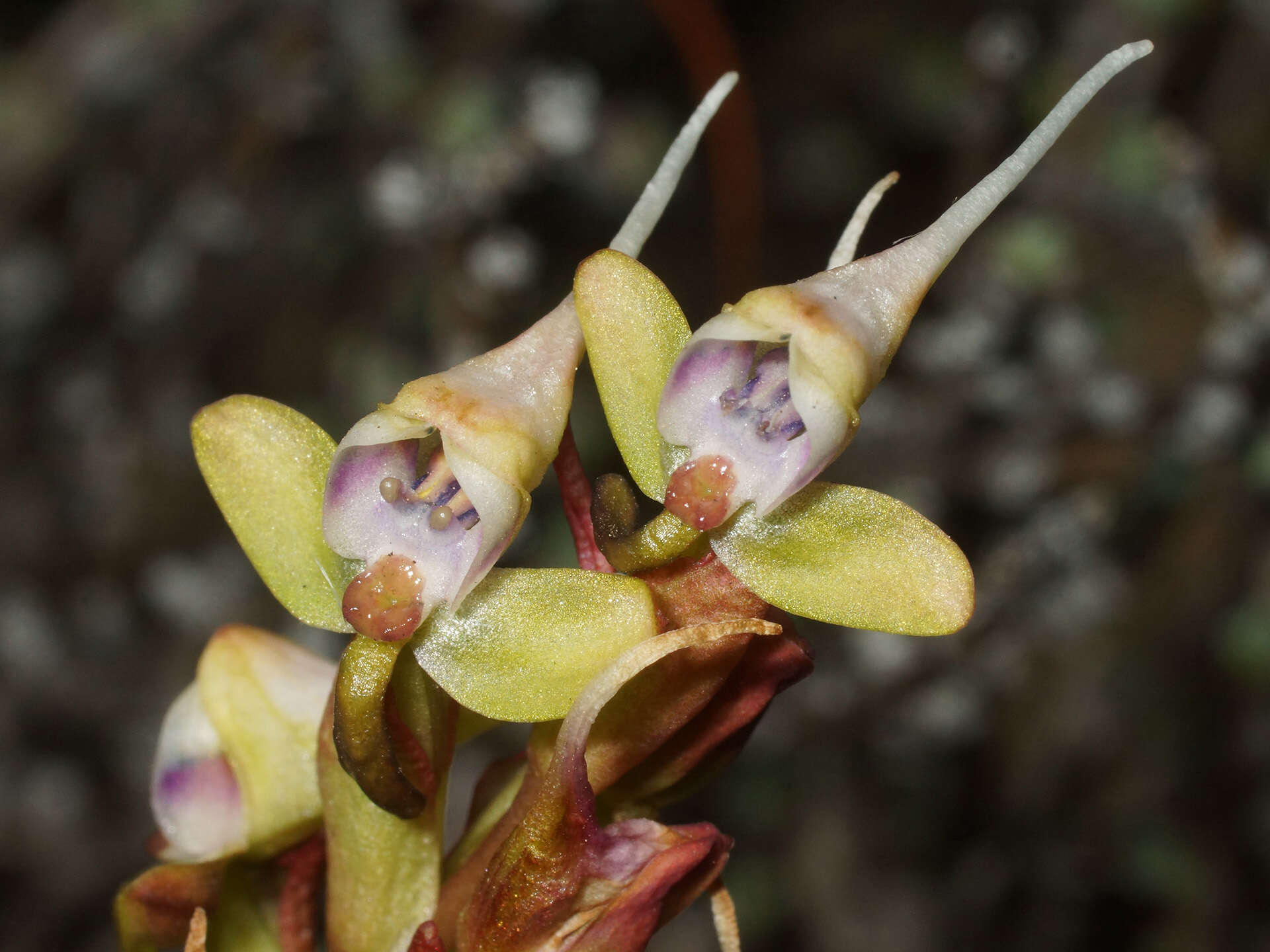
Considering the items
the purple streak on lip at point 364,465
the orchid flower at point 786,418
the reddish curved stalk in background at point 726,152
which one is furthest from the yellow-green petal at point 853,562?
the reddish curved stalk in background at point 726,152

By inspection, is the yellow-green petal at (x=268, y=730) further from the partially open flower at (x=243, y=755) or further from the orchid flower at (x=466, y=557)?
the orchid flower at (x=466, y=557)

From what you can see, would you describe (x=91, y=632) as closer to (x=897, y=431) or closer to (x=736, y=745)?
(x=897, y=431)

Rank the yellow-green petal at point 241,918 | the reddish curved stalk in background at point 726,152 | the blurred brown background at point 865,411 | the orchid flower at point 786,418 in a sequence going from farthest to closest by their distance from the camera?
the reddish curved stalk in background at point 726,152 → the blurred brown background at point 865,411 → the yellow-green petal at point 241,918 → the orchid flower at point 786,418

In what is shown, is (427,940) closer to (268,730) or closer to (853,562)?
(268,730)

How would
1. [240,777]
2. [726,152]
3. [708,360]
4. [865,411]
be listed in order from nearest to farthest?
[708,360] → [240,777] → [865,411] → [726,152]

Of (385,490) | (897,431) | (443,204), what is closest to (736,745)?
(385,490)

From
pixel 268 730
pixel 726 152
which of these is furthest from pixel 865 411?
pixel 268 730

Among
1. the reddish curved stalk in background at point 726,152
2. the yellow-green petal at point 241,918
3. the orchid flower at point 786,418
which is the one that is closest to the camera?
the orchid flower at point 786,418
